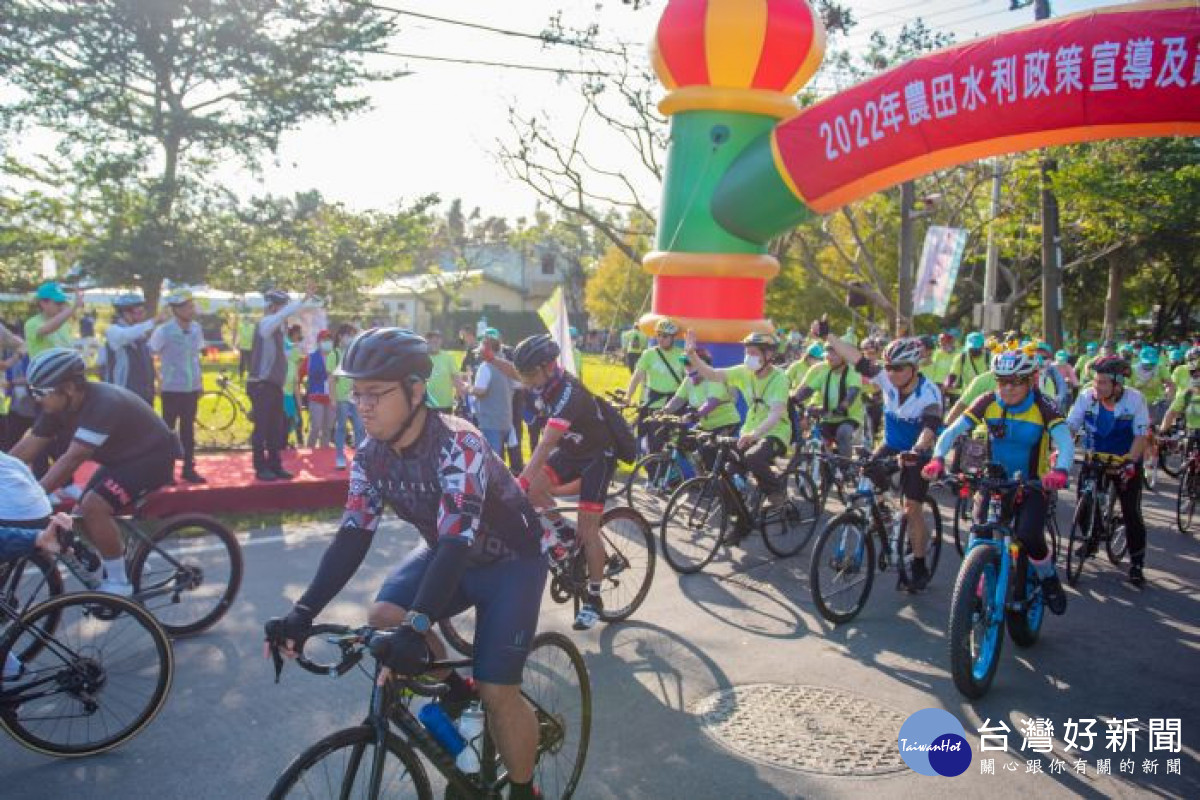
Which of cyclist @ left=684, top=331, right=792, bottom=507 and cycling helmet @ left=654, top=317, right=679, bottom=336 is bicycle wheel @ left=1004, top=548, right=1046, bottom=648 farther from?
cycling helmet @ left=654, top=317, right=679, bottom=336

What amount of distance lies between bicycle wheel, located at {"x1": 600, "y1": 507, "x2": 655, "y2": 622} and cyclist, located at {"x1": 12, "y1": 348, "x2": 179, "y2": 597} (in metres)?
3.06

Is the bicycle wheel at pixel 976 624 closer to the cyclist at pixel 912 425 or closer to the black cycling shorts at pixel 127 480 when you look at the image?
the cyclist at pixel 912 425

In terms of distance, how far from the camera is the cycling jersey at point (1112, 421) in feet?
25.7

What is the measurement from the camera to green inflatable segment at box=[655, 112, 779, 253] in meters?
12.3

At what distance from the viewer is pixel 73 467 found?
16.7ft

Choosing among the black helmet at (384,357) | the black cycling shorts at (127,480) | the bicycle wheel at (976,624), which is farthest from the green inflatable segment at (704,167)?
the black helmet at (384,357)

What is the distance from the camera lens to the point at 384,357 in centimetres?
309

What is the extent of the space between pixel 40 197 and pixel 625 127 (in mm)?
14332

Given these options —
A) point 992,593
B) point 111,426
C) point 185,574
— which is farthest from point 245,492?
point 992,593

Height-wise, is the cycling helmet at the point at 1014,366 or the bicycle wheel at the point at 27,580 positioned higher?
the cycling helmet at the point at 1014,366

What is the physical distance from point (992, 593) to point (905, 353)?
235cm

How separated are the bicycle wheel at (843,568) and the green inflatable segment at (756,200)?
6.03 metres

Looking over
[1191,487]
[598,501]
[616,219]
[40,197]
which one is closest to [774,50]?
[1191,487]

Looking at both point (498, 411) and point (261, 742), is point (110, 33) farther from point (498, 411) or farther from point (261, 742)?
point (261, 742)
